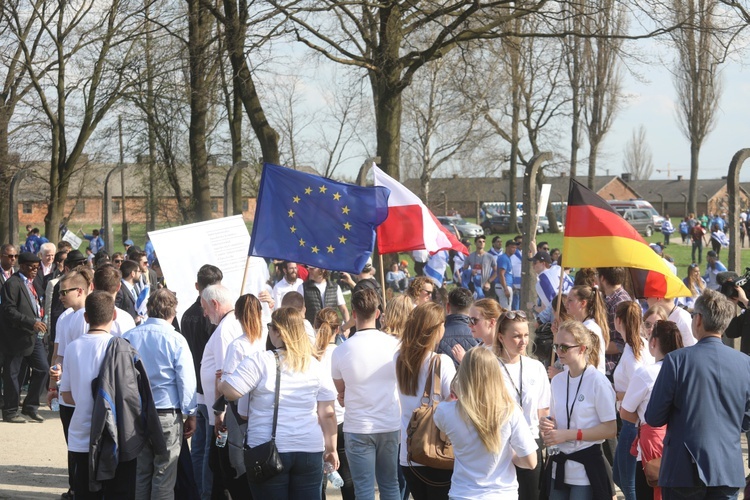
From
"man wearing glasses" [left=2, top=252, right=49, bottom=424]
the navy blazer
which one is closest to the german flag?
the navy blazer

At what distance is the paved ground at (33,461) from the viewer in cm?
794

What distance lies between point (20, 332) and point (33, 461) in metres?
2.27

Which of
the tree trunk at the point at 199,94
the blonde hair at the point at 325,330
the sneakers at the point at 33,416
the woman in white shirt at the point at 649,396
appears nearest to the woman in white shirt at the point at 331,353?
the blonde hair at the point at 325,330

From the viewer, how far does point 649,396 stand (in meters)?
5.84

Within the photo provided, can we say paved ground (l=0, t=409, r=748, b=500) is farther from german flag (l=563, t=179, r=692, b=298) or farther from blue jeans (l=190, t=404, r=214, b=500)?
german flag (l=563, t=179, r=692, b=298)

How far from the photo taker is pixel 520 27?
65.1 ft

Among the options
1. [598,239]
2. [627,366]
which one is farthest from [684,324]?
[627,366]

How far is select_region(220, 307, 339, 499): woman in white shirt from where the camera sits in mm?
5559

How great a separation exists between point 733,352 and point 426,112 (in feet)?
147

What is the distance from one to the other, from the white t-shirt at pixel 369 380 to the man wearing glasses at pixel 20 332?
5903mm

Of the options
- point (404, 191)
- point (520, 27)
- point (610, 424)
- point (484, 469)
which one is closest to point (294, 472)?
point (484, 469)

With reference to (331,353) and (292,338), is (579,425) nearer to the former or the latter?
(292,338)

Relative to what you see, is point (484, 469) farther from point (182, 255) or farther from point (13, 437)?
point (13, 437)

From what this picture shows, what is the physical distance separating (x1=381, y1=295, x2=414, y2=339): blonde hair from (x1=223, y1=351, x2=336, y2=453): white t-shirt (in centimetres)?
97
